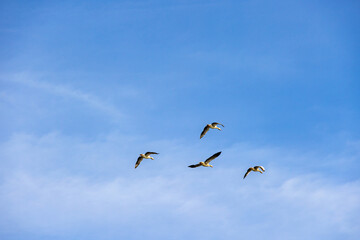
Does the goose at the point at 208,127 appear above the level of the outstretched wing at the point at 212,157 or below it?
above

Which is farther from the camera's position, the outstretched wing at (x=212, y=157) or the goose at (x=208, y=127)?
the outstretched wing at (x=212, y=157)

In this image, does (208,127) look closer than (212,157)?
Yes

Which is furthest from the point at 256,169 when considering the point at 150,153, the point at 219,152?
the point at 150,153

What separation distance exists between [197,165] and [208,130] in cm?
586

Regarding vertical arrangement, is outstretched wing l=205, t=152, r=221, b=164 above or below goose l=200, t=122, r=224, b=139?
below

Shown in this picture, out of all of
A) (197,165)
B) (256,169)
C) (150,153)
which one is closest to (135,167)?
(150,153)

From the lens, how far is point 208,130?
80.4 meters

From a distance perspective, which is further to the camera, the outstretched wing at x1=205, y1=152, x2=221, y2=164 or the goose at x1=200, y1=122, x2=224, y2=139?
the outstretched wing at x1=205, y1=152, x2=221, y2=164

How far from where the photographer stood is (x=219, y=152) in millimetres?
79438

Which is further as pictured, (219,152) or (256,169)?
(256,169)

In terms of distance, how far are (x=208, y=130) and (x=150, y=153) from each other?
394 inches

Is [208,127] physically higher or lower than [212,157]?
higher

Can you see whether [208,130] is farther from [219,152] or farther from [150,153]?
[150,153]

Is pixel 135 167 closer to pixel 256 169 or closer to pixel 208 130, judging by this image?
pixel 208 130
